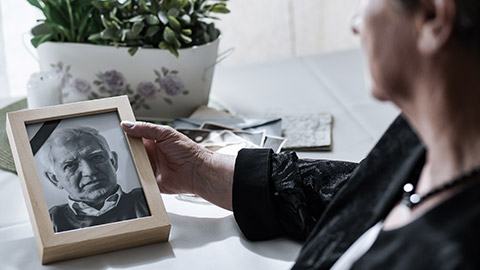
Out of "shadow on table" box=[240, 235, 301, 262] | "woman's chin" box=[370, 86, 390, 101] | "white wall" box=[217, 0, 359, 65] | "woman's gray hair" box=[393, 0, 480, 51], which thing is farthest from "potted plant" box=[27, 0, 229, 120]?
"white wall" box=[217, 0, 359, 65]

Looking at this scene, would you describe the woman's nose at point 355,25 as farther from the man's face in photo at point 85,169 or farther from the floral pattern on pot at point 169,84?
the floral pattern on pot at point 169,84

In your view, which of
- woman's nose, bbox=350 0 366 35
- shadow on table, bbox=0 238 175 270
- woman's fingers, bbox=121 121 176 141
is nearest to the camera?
woman's nose, bbox=350 0 366 35

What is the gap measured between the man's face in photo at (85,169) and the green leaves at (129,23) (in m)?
0.37

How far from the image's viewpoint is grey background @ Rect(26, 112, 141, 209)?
1059 mm

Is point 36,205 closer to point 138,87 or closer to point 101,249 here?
point 101,249

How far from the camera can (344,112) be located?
5.28ft

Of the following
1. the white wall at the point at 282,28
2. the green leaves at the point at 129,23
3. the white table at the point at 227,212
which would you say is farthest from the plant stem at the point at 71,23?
the white wall at the point at 282,28

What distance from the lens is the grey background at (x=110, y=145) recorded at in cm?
106

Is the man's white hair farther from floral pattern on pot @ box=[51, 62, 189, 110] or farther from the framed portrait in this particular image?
floral pattern on pot @ box=[51, 62, 189, 110]

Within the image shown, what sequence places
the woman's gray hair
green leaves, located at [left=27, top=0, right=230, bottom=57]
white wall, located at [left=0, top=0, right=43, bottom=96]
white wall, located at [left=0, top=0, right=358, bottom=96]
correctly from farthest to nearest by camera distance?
white wall, located at [left=0, top=0, right=358, bottom=96] → white wall, located at [left=0, top=0, right=43, bottom=96] → green leaves, located at [left=27, top=0, right=230, bottom=57] → the woman's gray hair

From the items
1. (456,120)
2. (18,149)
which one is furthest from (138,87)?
(456,120)

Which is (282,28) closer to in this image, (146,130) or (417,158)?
(146,130)

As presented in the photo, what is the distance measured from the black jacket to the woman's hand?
0.04 m

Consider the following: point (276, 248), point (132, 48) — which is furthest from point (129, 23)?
point (276, 248)
